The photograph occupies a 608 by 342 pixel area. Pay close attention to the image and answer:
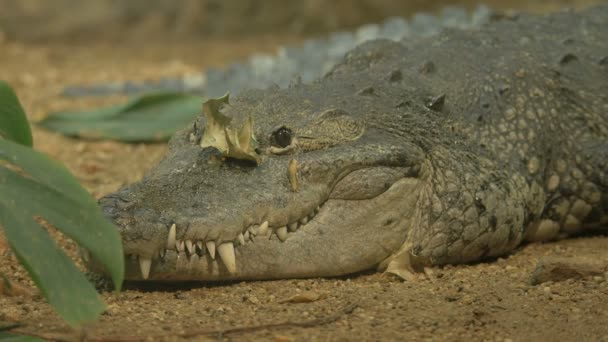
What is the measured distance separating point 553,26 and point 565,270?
200 centimetres

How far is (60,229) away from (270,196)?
0.91 m

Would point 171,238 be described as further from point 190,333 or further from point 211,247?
point 190,333

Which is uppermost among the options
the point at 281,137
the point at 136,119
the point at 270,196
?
the point at 136,119

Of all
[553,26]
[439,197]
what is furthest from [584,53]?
[439,197]

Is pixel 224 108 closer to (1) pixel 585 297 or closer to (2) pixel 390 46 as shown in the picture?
(2) pixel 390 46

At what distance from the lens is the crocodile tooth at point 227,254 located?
313 cm

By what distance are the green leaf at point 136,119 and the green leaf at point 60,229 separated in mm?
3353

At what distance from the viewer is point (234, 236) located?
3125mm

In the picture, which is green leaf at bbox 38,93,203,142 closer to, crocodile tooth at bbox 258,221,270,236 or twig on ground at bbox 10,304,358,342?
crocodile tooth at bbox 258,221,270,236

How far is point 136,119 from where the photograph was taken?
20.0 ft

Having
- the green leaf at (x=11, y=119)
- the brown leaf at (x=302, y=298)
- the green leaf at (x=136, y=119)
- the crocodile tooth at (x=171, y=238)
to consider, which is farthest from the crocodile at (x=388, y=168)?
the green leaf at (x=136, y=119)

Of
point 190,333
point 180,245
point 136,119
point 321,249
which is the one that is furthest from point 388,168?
point 136,119

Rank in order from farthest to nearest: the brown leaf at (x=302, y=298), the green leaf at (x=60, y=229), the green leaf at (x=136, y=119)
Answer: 1. the green leaf at (x=136, y=119)
2. the brown leaf at (x=302, y=298)
3. the green leaf at (x=60, y=229)

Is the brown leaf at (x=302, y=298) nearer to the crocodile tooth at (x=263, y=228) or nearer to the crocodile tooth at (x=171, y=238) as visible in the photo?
the crocodile tooth at (x=263, y=228)
